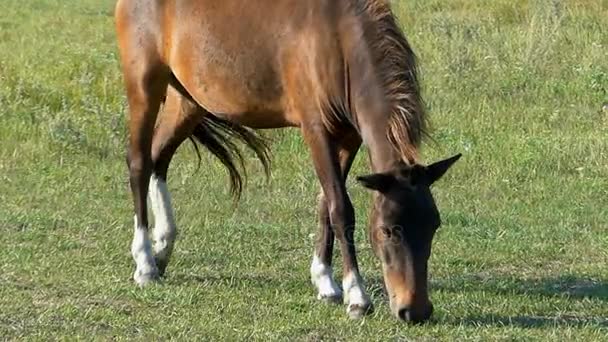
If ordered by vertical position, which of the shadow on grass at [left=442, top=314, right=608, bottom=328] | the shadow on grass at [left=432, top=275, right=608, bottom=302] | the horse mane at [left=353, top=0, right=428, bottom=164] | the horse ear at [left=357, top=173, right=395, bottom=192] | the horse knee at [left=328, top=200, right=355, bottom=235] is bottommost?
the shadow on grass at [left=432, top=275, right=608, bottom=302]

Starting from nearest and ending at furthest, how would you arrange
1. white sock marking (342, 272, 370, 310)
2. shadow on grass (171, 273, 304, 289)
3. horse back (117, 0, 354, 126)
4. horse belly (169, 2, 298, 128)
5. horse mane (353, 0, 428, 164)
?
horse mane (353, 0, 428, 164)
white sock marking (342, 272, 370, 310)
horse back (117, 0, 354, 126)
horse belly (169, 2, 298, 128)
shadow on grass (171, 273, 304, 289)

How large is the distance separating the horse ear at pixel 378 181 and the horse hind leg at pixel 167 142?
2.10 meters

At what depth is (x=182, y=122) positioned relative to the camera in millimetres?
7773

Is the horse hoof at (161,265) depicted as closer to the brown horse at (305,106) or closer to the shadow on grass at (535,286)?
the brown horse at (305,106)

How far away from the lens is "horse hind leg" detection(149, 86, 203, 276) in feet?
24.6

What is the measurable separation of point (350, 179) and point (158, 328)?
3.87 m

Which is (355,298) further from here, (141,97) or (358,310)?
(141,97)

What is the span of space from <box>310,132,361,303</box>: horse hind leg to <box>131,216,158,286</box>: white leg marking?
0.91 meters

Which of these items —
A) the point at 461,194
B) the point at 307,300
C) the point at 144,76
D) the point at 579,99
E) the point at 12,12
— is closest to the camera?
the point at 307,300

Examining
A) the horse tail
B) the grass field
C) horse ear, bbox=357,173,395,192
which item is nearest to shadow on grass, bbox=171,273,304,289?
the grass field

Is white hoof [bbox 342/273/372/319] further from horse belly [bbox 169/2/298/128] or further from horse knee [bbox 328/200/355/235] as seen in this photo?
horse belly [bbox 169/2/298/128]

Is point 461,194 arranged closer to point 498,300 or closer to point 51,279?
point 498,300

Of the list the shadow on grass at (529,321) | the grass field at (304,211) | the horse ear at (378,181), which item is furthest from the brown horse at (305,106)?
the shadow on grass at (529,321)

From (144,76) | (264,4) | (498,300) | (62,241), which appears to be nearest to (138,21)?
(144,76)
